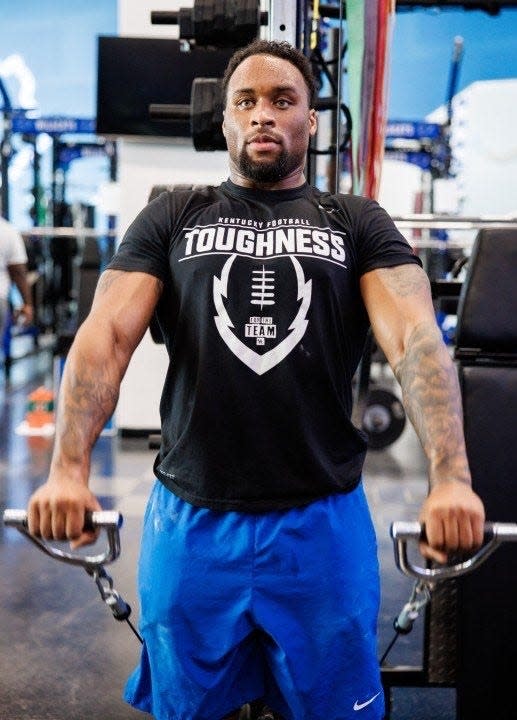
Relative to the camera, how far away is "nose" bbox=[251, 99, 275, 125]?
1314 mm

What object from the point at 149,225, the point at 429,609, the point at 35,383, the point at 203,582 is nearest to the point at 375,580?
the point at 203,582

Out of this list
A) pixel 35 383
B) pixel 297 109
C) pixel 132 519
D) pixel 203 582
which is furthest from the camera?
pixel 35 383

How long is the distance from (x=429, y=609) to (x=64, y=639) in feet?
3.75

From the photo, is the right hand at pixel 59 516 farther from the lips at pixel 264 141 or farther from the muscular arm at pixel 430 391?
the lips at pixel 264 141

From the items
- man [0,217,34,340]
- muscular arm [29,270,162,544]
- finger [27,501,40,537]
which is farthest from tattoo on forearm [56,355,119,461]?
man [0,217,34,340]

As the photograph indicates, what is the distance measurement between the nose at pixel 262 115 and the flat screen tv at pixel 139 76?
225cm

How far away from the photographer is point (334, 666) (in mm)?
1243

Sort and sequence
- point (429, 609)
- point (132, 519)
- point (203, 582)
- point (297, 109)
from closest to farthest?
point (203, 582) < point (297, 109) < point (429, 609) < point (132, 519)

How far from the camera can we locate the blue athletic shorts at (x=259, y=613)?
1.22 meters

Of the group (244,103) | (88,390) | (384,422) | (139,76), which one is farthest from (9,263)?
(88,390)

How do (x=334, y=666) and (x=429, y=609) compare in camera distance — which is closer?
(x=334, y=666)

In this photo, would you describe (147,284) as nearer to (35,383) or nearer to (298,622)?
(298,622)

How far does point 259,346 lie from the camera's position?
123 centimetres

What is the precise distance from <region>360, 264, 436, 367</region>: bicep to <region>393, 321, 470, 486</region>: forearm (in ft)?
0.06
